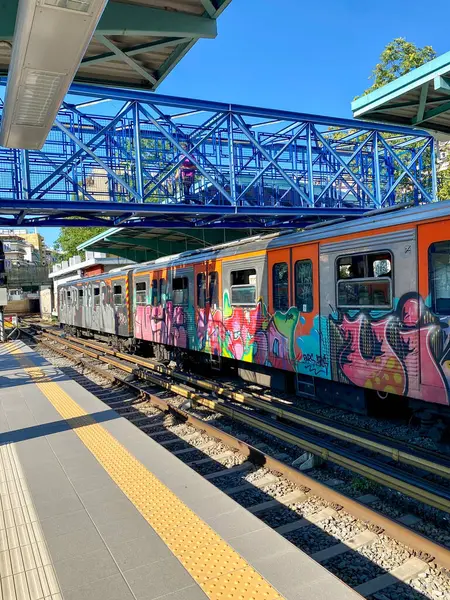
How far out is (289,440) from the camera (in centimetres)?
667

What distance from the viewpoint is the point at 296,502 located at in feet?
17.0

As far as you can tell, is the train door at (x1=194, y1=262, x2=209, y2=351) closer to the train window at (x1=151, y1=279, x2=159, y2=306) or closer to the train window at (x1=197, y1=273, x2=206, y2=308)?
the train window at (x1=197, y1=273, x2=206, y2=308)

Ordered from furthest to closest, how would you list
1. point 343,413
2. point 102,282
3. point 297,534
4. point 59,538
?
1. point 102,282
2. point 343,413
3. point 297,534
4. point 59,538

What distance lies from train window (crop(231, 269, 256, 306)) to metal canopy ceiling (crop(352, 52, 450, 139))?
3.62 meters

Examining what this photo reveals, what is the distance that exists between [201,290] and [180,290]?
4.06ft

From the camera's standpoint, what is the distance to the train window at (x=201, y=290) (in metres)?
11.1

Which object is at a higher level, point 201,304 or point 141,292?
point 141,292

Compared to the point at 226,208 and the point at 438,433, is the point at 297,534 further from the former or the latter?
the point at 226,208

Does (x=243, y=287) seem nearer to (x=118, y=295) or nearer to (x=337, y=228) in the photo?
(x=337, y=228)

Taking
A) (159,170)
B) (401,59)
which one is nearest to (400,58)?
(401,59)

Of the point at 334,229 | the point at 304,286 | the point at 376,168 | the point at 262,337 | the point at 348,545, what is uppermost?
the point at 376,168

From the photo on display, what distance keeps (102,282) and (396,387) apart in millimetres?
15005

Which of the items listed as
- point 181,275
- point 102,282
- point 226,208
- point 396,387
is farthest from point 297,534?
point 102,282

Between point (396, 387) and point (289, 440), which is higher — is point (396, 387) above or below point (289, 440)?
above
